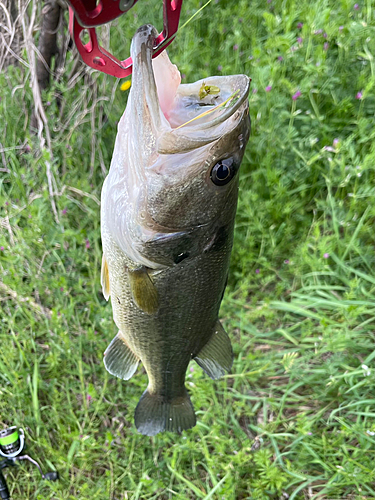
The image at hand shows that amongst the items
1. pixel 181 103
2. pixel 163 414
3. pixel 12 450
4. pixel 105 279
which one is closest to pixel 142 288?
pixel 105 279

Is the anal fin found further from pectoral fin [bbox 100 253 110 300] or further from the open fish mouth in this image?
the open fish mouth

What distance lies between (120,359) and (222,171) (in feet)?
2.74

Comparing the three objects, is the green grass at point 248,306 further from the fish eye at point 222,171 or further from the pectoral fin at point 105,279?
the fish eye at point 222,171

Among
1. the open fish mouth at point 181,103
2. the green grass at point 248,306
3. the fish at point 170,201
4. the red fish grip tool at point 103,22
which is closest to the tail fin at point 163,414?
the fish at point 170,201

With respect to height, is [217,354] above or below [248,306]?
above

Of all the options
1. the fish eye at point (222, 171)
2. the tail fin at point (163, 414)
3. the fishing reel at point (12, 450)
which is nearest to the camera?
the fish eye at point (222, 171)

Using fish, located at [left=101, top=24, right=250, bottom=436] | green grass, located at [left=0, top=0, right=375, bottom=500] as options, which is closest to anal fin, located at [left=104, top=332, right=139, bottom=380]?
fish, located at [left=101, top=24, right=250, bottom=436]

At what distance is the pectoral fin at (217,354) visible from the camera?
137cm

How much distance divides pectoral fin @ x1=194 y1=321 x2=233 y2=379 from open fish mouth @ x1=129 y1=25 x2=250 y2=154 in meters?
0.70

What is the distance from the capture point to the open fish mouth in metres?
0.88

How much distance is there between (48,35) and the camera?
241 centimetres

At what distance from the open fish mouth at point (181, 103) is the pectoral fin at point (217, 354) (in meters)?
0.70

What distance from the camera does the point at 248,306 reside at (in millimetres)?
2682

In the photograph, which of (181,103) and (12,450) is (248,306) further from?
(181,103)
